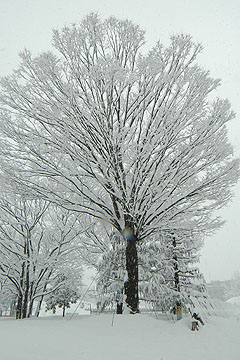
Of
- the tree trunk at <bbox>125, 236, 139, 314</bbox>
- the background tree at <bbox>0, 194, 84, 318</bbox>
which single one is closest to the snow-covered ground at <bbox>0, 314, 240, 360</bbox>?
the tree trunk at <bbox>125, 236, 139, 314</bbox>

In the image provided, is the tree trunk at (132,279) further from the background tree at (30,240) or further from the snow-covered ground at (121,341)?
the background tree at (30,240)

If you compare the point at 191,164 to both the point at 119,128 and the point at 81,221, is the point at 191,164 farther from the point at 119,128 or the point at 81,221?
the point at 81,221

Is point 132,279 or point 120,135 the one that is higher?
point 120,135

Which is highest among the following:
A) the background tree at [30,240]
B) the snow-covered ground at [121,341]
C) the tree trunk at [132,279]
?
the background tree at [30,240]

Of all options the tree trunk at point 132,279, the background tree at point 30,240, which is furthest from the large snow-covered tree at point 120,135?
the background tree at point 30,240

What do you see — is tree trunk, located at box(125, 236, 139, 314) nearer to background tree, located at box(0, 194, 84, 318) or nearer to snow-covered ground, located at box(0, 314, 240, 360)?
snow-covered ground, located at box(0, 314, 240, 360)

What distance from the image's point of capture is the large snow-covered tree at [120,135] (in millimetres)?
5641

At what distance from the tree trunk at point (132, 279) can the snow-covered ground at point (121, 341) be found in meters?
0.60

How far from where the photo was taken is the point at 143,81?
20.0 feet

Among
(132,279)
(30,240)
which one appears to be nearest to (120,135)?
(132,279)

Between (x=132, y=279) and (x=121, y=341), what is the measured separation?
1.96 m

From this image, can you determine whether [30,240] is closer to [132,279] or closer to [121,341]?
[132,279]

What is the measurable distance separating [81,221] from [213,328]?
19.4 feet

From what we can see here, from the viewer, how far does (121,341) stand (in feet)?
12.1
